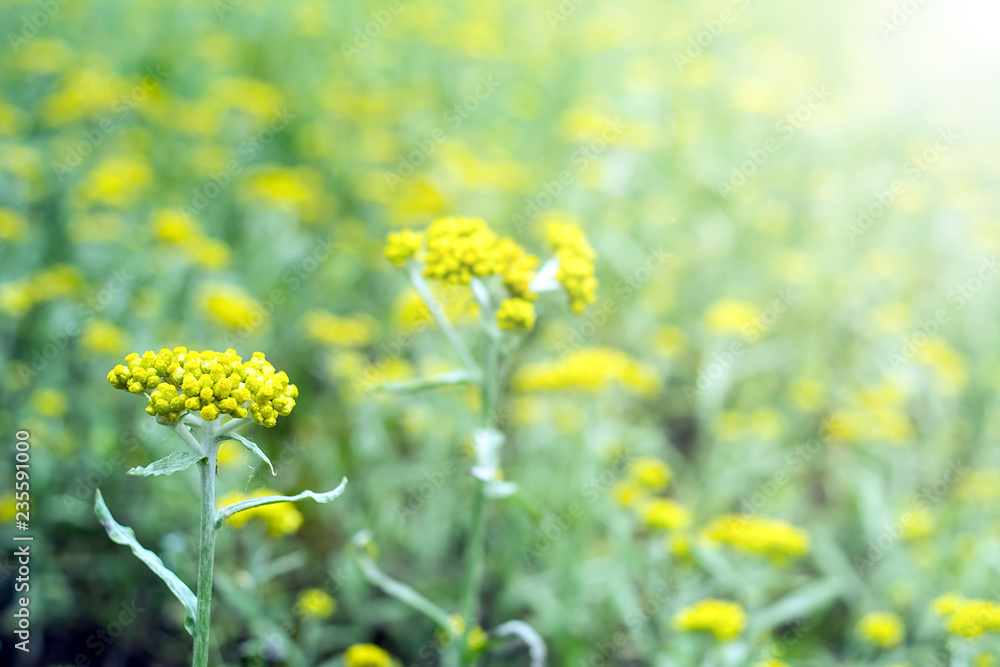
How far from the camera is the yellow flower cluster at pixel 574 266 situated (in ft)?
5.36

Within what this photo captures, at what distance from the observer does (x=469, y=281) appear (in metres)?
1.63

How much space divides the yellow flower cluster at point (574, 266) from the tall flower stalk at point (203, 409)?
25.4 inches

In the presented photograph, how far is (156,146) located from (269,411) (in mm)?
3576

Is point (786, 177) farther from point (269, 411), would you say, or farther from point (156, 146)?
point (269, 411)
